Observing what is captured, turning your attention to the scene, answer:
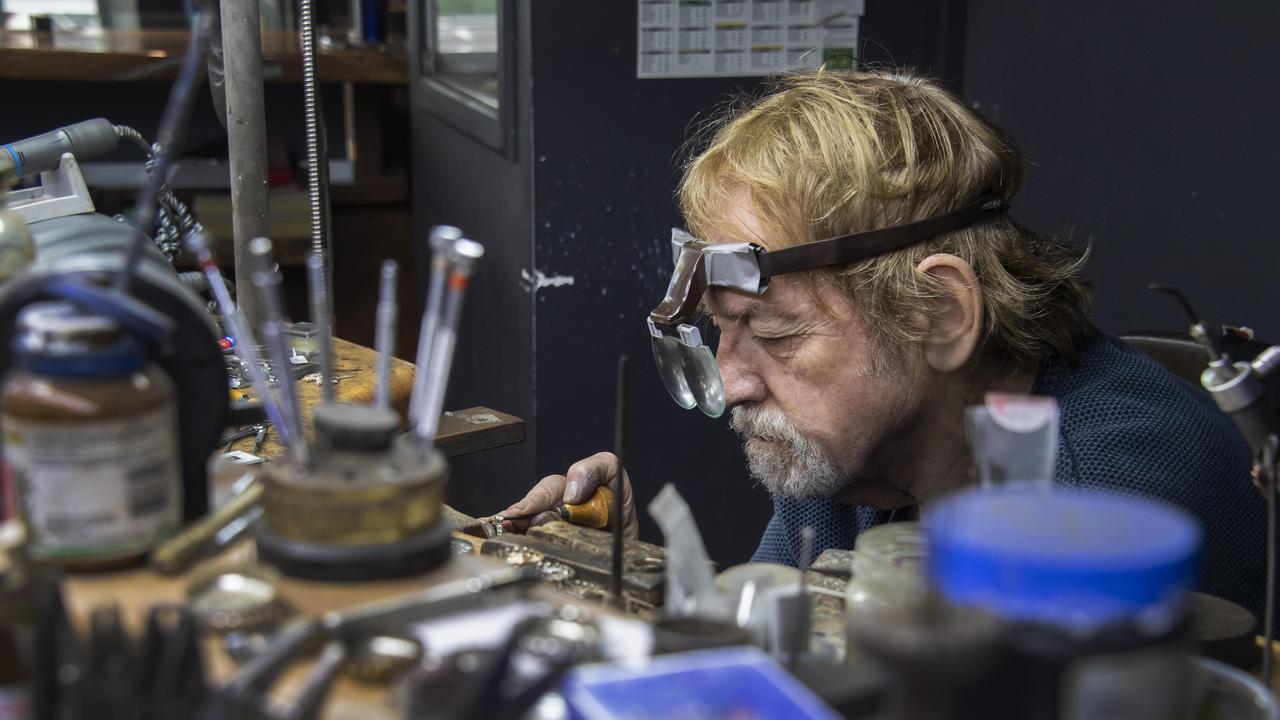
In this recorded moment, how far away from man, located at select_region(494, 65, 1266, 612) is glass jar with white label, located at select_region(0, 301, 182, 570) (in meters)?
0.90

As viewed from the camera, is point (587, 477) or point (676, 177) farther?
point (676, 177)

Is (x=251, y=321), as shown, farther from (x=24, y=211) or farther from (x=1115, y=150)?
(x=1115, y=150)

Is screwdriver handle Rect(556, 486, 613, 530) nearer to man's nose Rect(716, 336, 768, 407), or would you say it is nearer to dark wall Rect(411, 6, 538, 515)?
man's nose Rect(716, 336, 768, 407)

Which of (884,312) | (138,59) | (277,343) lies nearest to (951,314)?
(884,312)

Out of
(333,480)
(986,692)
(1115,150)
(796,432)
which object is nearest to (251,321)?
(796,432)

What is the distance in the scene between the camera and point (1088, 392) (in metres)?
1.71

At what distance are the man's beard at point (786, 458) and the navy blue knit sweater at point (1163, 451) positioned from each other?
318mm

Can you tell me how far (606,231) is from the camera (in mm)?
3307

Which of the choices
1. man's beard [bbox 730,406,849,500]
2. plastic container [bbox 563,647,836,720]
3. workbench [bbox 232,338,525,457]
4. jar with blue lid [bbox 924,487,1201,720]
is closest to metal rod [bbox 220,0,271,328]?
workbench [bbox 232,338,525,457]

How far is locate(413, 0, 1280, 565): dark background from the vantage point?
9.36ft

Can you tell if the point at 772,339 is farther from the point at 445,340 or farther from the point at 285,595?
the point at 285,595

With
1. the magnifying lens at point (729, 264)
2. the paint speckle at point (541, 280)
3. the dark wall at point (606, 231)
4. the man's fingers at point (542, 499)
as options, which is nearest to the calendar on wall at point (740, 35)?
the dark wall at point (606, 231)

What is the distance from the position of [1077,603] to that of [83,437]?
57cm

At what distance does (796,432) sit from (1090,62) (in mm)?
1878
